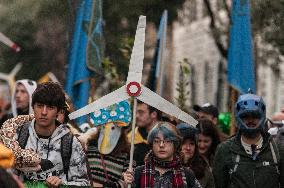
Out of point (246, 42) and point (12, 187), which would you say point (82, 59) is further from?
point (12, 187)

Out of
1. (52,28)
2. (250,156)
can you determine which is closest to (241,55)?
(250,156)

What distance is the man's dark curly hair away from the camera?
25.6 feet

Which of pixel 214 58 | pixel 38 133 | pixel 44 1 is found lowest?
pixel 38 133

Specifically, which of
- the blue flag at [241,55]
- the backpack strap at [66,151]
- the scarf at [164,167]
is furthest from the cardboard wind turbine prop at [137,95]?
the blue flag at [241,55]

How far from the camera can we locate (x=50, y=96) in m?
7.83

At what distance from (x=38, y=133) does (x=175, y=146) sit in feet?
3.70

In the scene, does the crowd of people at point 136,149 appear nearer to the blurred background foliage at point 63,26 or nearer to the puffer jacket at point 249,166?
the puffer jacket at point 249,166

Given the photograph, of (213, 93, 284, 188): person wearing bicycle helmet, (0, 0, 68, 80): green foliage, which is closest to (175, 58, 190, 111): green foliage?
(213, 93, 284, 188): person wearing bicycle helmet

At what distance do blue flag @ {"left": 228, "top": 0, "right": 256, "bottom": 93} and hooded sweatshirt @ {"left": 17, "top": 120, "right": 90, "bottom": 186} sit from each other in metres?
6.19

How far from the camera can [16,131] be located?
7.82 m

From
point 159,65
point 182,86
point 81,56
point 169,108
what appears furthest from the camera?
point 81,56

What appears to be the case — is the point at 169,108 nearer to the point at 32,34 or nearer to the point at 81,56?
the point at 81,56

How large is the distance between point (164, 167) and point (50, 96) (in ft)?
3.28

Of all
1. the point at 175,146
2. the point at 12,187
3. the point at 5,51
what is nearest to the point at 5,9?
the point at 5,51
